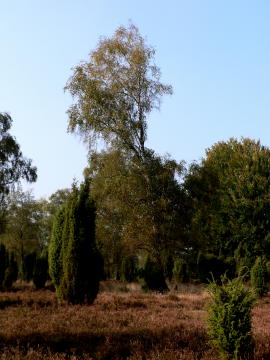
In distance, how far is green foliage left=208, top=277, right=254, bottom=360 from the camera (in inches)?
312

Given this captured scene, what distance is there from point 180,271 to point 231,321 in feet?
108

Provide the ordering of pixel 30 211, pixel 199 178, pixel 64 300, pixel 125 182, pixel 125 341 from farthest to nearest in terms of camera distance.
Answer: pixel 30 211
pixel 199 178
pixel 125 182
pixel 64 300
pixel 125 341

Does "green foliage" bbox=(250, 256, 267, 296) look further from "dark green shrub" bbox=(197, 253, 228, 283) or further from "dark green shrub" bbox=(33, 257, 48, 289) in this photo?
"dark green shrub" bbox=(33, 257, 48, 289)

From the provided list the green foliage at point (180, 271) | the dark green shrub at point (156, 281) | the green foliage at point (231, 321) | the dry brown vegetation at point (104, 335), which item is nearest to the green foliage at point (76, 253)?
the dry brown vegetation at point (104, 335)

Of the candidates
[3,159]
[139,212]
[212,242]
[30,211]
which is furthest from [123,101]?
[30,211]

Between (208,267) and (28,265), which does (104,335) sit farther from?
(28,265)

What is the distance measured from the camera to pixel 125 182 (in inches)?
1184

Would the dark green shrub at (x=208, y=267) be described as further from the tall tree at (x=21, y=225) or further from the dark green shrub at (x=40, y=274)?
the tall tree at (x=21, y=225)

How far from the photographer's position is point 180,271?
132ft

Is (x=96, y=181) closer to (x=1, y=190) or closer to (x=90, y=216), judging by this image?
(x=1, y=190)

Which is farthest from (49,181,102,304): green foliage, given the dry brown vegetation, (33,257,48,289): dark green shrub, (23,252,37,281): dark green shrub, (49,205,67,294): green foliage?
(23,252,37,281): dark green shrub

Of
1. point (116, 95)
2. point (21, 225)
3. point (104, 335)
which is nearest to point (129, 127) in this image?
point (116, 95)

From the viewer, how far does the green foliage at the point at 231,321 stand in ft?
26.0

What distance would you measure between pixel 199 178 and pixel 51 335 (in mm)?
29727
